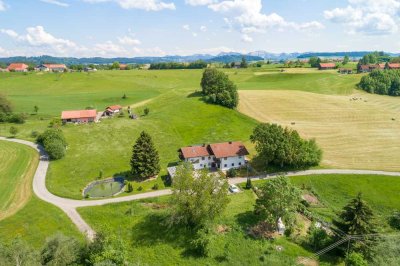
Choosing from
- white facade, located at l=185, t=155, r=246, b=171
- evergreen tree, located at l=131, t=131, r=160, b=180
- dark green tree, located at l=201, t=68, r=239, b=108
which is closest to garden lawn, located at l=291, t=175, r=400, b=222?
white facade, located at l=185, t=155, r=246, b=171

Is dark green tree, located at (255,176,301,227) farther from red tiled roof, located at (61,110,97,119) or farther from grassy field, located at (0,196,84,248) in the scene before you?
→ red tiled roof, located at (61,110,97,119)

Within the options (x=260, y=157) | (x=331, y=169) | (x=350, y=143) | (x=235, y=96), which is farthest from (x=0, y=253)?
(x=235, y=96)

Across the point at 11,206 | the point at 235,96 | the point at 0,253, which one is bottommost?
the point at 11,206

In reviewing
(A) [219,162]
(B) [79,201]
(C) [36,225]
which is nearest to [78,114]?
(B) [79,201]

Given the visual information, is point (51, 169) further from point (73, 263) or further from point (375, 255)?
point (375, 255)

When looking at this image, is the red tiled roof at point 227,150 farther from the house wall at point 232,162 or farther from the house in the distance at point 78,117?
the house in the distance at point 78,117

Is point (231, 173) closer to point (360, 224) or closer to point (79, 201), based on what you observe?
point (360, 224)
